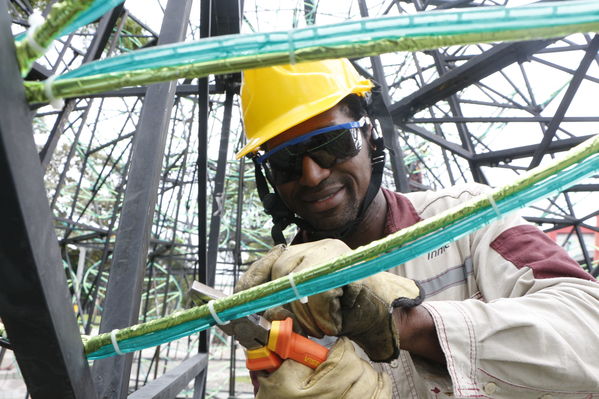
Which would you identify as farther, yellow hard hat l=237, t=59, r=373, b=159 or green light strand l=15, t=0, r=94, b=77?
yellow hard hat l=237, t=59, r=373, b=159

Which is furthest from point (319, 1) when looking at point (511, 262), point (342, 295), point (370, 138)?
point (342, 295)

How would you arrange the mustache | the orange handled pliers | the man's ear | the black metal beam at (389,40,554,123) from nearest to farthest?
the orange handled pliers → the mustache → the man's ear → the black metal beam at (389,40,554,123)

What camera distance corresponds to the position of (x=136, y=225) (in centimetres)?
128

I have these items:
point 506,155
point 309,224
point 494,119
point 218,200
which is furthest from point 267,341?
point 506,155

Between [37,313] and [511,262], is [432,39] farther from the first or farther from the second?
[511,262]

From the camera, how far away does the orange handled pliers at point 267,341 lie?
3.48ft

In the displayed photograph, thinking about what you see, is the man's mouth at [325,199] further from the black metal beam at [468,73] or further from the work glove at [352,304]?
the black metal beam at [468,73]

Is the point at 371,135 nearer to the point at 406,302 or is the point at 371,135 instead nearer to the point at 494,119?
the point at 406,302

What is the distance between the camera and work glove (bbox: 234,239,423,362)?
1120 mm

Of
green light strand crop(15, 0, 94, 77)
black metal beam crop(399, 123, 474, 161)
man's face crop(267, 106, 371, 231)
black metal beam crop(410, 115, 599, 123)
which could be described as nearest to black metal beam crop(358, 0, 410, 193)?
man's face crop(267, 106, 371, 231)

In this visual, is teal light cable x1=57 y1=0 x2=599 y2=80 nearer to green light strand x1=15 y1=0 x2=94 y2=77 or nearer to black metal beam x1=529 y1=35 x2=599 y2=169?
green light strand x1=15 y1=0 x2=94 y2=77

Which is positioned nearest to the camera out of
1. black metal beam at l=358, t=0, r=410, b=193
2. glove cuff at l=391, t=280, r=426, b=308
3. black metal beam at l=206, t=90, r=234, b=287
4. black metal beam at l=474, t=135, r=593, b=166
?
glove cuff at l=391, t=280, r=426, b=308

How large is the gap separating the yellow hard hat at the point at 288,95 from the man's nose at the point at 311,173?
18 cm

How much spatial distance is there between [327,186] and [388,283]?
0.92m
